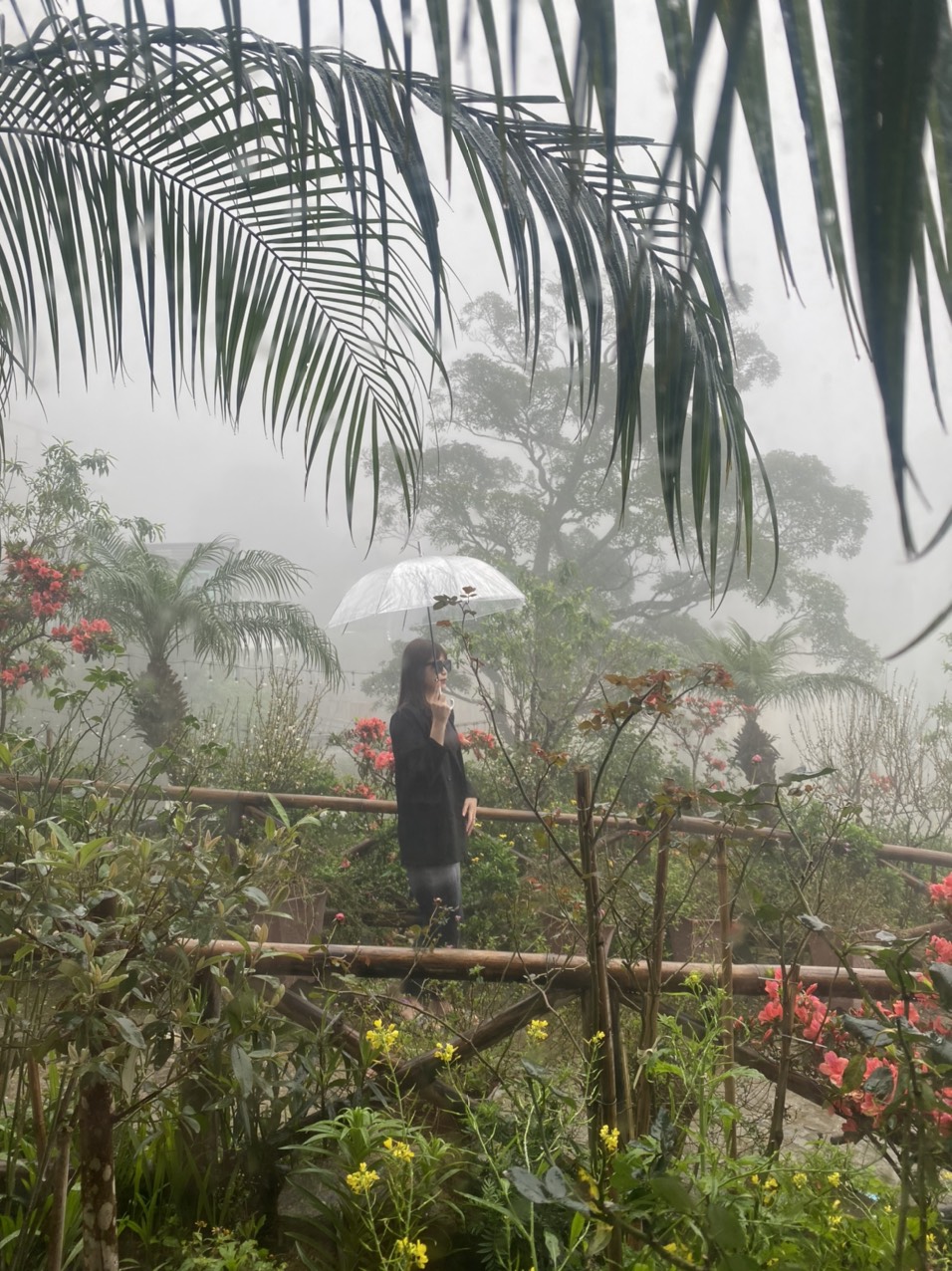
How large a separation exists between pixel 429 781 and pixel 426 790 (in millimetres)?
31

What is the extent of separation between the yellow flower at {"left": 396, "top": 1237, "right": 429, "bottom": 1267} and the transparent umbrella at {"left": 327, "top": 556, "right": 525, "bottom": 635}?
3.41 meters

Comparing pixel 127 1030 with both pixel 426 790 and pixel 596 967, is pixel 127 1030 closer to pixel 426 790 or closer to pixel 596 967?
pixel 596 967

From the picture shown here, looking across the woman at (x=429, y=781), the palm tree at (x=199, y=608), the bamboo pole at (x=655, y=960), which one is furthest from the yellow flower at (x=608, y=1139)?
the palm tree at (x=199, y=608)

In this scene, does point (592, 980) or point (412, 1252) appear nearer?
point (412, 1252)

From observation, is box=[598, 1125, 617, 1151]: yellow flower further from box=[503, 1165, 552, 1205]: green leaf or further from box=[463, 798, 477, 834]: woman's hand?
box=[463, 798, 477, 834]: woman's hand

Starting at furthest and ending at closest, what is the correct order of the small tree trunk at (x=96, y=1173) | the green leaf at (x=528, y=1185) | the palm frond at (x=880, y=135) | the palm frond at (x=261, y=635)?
1. the palm frond at (x=261, y=635)
2. the small tree trunk at (x=96, y=1173)
3. the green leaf at (x=528, y=1185)
4. the palm frond at (x=880, y=135)

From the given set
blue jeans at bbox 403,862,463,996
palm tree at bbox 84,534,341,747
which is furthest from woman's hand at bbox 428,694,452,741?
palm tree at bbox 84,534,341,747

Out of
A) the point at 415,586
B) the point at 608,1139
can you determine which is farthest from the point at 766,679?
the point at 608,1139

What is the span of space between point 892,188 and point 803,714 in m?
5.37

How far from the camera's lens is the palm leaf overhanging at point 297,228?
1.06 meters

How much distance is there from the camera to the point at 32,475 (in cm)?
519

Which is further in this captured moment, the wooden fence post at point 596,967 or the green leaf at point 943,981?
the wooden fence post at point 596,967

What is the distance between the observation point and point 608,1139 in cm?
104

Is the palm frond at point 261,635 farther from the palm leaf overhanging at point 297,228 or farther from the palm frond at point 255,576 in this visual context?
the palm leaf overhanging at point 297,228
